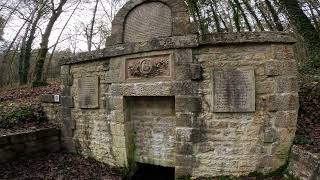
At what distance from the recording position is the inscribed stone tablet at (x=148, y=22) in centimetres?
632

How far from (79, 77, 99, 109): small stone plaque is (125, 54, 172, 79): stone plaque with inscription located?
3.86ft

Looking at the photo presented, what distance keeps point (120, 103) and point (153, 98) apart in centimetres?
78

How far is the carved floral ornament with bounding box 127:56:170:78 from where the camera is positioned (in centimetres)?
625

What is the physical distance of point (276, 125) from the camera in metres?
5.60

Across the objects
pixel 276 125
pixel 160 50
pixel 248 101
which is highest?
pixel 160 50

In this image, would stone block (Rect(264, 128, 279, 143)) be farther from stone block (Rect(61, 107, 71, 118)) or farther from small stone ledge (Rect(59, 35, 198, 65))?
stone block (Rect(61, 107, 71, 118))

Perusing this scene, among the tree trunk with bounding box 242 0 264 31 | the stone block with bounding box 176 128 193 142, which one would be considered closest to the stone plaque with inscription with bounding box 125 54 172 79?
the stone block with bounding box 176 128 193 142

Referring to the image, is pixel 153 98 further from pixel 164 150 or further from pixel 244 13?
pixel 244 13

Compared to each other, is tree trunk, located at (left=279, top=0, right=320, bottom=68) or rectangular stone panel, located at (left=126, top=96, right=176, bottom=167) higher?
tree trunk, located at (left=279, top=0, right=320, bottom=68)

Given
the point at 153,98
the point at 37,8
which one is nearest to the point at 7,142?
the point at 153,98

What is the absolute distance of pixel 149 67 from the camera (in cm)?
642

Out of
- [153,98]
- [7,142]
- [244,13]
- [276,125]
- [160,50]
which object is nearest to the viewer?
[276,125]

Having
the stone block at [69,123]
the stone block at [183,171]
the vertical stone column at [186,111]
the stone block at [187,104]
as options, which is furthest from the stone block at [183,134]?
the stone block at [69,123]

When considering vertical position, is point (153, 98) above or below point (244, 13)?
below
